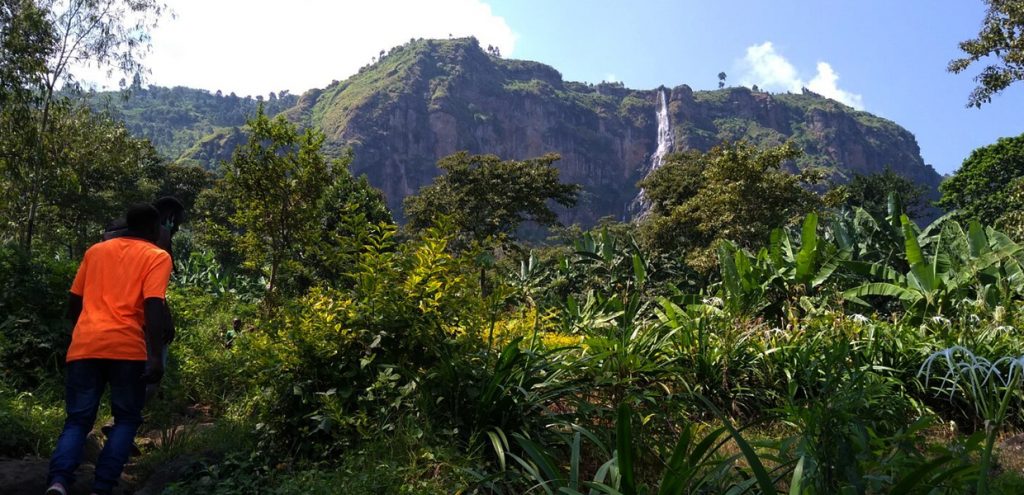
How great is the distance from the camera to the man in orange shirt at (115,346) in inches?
125

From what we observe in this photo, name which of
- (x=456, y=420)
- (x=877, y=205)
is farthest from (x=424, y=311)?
(x=877, y=205)

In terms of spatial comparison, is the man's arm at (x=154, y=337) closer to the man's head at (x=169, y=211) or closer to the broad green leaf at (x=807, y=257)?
the man's head at (x=169, y=211)

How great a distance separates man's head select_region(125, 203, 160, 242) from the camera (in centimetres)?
359

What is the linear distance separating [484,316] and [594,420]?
98cm

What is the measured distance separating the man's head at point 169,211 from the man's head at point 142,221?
36.7 inches

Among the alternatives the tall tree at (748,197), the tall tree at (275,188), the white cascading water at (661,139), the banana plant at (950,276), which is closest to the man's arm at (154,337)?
the tall tree at (275,188)

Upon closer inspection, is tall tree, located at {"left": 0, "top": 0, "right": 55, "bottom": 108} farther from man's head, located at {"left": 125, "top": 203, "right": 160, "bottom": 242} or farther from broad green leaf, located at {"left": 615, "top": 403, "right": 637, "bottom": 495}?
broad green leaf, located at {"left": 615, "top": 403, "right": 637, "bottom": 495}

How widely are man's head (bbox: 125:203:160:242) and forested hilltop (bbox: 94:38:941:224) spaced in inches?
5209

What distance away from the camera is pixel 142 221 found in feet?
11.9

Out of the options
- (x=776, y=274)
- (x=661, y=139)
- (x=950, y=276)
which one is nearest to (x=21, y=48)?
(x=776, y=274)

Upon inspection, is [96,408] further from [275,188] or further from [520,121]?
[520,121]

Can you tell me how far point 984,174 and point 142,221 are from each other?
44.4 m

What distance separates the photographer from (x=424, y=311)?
3.61 meters

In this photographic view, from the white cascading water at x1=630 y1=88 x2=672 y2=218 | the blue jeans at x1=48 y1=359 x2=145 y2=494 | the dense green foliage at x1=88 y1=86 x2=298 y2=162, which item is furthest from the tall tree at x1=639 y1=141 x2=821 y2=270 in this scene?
the white cascading water at x1=630 y1=88 x2=672 y2=218
